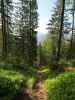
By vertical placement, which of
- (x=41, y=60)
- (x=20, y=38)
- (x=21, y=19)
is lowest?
(x=41, y=60)

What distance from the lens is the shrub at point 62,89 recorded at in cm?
740

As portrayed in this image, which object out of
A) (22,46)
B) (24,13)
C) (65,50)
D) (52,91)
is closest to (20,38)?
(22,46)

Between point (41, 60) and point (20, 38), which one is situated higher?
point (20, 38)

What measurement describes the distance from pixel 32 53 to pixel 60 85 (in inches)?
1264

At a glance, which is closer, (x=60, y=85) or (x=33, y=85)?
(x=60, y=85)

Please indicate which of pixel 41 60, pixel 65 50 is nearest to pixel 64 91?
pixel 65 50

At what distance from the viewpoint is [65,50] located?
47.8m

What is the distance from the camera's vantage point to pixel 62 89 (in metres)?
7.53

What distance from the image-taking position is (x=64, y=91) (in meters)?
7.46

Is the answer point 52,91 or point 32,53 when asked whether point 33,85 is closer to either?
point 52,91

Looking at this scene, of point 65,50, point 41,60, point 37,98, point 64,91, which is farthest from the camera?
point 41,60

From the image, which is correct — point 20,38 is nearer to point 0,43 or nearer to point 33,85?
point 0,43

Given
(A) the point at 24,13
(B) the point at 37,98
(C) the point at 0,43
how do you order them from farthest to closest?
1. (C) the point at 0,43
2. (A) the point at 24,13
3. (B) the point at 37,98

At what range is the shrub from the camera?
740cm
